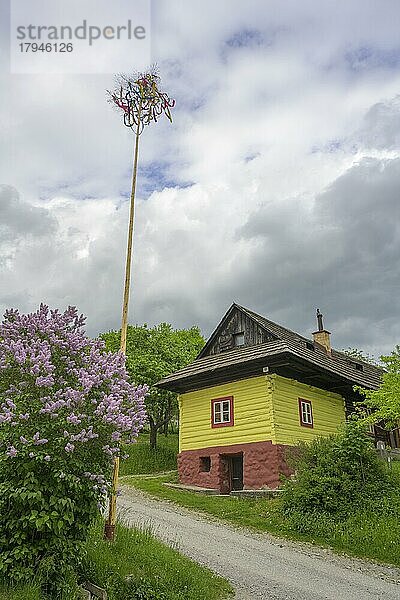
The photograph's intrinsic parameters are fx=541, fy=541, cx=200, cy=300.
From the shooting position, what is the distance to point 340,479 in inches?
587

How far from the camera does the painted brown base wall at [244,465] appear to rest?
19.2m

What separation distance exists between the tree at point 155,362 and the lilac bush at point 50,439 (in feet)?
69.7

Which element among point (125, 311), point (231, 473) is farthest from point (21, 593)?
point (231, 473)

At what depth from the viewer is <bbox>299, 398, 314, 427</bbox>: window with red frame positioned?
21250mm

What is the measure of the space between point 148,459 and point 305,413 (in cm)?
1131

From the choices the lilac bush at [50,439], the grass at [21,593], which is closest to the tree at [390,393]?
the lilac bush at [50,439]

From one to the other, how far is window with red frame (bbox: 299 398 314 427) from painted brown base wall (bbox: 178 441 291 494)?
→ 1.85m

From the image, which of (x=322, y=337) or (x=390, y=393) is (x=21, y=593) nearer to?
(x=390, y=393)

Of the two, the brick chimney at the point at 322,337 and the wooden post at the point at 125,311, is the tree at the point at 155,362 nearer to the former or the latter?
the brick chimney at the point at 322,337

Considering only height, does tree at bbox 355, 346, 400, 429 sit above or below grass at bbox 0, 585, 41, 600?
above

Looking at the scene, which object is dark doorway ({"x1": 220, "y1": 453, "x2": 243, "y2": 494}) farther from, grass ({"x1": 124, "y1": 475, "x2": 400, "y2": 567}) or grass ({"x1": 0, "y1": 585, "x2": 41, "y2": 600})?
grass ({"x1": 0, "y1": 585, "x2": 41, "y2": 600})

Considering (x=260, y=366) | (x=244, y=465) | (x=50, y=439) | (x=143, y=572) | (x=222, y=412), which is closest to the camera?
(x=50, y=439)

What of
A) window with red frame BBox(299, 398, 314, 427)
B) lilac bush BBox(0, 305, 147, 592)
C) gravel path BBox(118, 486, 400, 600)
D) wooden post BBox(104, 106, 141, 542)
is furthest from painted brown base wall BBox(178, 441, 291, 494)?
lilac bush BBox(0, 305, 147, 592)

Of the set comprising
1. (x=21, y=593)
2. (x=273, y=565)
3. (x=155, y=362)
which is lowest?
(x=273, y=565)
